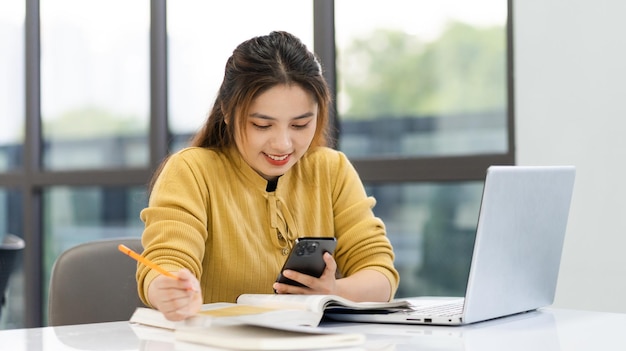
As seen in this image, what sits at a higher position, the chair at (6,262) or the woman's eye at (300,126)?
the woman's eye at (300,126)

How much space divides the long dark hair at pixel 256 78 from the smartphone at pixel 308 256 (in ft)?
1.23

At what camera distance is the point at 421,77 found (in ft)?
9.68

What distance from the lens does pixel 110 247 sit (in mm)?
1971

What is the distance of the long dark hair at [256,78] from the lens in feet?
6.04

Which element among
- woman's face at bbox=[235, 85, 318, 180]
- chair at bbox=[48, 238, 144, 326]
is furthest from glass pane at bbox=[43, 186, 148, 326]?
woman's face at bbox=[235, 85, 318, 180]

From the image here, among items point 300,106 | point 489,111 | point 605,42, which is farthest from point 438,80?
point 300,106

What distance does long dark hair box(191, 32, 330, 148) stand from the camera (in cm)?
184

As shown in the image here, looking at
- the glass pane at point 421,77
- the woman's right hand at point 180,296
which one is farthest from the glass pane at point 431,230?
the woman's right hand at point 180,296

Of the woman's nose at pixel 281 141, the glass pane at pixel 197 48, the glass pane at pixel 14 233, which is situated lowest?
the glass pane at pixel 14 233

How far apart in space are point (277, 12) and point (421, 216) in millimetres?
993

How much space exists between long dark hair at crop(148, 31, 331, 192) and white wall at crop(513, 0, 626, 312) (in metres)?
0.78

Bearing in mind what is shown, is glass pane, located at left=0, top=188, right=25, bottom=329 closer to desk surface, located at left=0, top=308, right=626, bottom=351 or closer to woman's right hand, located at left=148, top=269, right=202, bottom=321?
desk surface, located at left=0, top=308, right=626, bottom=351

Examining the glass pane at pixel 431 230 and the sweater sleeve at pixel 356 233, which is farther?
the glass pane at pixel 431 230

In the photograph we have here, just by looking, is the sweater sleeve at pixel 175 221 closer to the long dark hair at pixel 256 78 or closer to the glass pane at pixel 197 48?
the long dark hair at pixel 256 78
